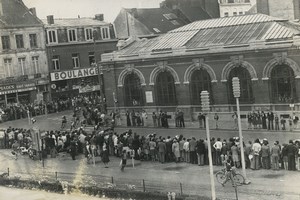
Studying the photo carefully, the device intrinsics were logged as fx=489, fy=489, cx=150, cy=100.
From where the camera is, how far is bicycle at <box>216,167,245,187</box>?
21.2 meters

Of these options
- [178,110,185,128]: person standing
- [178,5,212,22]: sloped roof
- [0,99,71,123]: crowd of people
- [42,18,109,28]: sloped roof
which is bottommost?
[178,110,185,128]: person standing

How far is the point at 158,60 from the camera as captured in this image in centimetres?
4078

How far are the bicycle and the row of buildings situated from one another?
42.2ft

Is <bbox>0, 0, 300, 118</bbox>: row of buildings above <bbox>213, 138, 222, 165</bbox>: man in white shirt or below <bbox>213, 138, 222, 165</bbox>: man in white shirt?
above

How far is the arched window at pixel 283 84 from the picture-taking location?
112 feet

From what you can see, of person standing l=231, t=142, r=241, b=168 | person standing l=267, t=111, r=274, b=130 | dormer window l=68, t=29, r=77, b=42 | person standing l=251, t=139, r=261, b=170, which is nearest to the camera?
person standing l=251, t=139, r=261, b=170

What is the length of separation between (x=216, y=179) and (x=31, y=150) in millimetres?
13908

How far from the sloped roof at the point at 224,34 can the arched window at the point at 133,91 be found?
7.60 feet

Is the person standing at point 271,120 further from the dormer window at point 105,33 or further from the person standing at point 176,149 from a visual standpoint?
the dormer window at point 105,33

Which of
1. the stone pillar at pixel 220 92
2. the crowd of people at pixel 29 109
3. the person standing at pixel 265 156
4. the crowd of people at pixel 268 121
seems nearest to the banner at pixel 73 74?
the crowd of people at pixel 29 109

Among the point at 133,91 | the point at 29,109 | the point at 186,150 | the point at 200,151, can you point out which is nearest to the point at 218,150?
the point at 200,151

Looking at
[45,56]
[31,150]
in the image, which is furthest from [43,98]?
[31,150]

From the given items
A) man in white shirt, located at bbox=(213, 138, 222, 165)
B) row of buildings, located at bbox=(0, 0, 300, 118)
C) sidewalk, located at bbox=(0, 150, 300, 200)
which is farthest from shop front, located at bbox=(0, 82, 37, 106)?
man in white shirt, located at bbox=(213, 138, 222, 165)

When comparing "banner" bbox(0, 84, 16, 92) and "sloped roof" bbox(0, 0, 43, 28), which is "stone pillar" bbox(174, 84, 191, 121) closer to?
"banner" bbox(0, 84, 16, 92)
